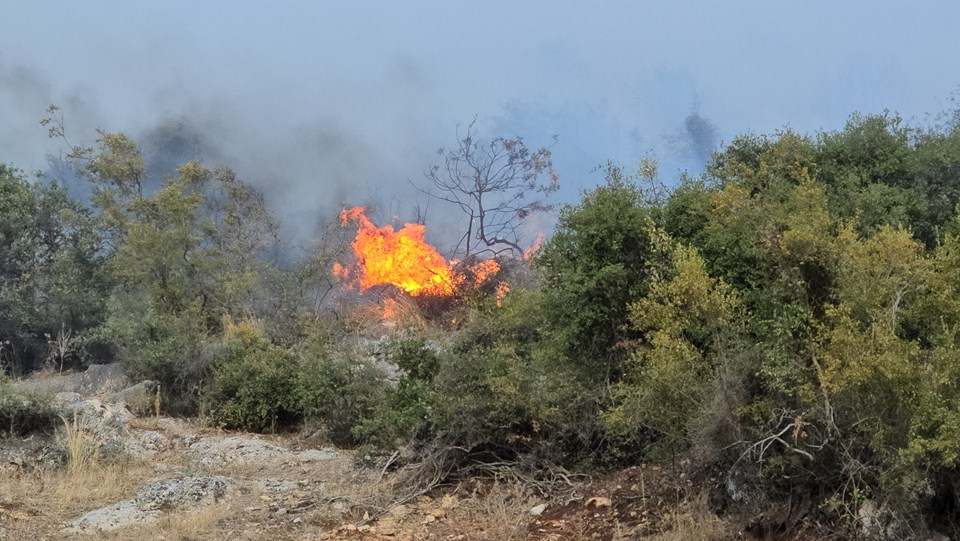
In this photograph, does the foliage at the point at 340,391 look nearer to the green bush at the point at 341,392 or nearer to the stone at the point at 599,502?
the green bush at the point at 341,392

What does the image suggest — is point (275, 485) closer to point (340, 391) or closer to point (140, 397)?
point (340, 391)

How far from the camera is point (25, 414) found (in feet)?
37.8

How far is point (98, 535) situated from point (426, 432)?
328 cm

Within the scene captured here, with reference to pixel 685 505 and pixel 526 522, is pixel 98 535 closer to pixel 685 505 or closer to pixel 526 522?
pixel 526 522

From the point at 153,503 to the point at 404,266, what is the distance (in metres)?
13.2

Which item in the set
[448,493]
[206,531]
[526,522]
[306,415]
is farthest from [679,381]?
[306,415]

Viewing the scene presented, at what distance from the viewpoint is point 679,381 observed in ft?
19.4

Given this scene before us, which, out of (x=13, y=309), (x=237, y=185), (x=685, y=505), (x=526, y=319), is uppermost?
(x=237, y=185)

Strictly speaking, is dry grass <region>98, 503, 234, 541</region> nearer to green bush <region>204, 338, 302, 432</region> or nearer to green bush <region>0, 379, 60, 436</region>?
green bush <region>0, 379, 60, 436</region>

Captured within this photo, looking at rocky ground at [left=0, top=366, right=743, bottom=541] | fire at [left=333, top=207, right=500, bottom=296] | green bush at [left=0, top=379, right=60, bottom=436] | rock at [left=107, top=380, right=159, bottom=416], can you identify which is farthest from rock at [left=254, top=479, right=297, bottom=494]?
fire at [left=333, top=207, right=500, bottom=296]

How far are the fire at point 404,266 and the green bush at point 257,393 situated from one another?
5.53 meters

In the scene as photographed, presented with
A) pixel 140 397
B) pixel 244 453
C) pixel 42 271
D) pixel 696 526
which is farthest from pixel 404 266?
pixel 696 526

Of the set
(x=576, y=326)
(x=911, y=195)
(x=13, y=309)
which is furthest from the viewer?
(x=13, y=309)

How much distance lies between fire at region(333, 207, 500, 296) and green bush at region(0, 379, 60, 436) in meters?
9.40
